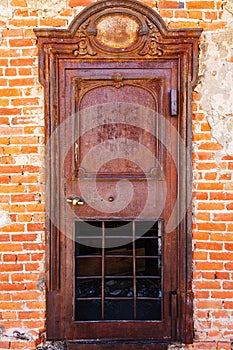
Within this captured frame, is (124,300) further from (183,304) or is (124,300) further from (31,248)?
(31,248)

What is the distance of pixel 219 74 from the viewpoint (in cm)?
289

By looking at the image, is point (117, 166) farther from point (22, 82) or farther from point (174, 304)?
point (174, 304)

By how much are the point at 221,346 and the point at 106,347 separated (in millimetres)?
896

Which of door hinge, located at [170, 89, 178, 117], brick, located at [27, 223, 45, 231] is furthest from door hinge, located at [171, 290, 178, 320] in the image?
door hinge, located at [170, 89, 178, 117]

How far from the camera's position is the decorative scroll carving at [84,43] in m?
2.88

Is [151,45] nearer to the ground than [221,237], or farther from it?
farther from it

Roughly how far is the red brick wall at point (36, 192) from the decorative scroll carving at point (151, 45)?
13cm

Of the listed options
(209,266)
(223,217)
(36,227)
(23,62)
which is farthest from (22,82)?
(209,266)

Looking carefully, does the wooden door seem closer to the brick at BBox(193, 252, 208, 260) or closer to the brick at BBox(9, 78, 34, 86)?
the brick at BBox(193, 252, 208, 260)

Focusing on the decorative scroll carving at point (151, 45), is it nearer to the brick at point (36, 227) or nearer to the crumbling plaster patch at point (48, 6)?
the crumbling plaster patch at point (48, 6)

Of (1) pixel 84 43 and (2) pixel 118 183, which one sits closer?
(1) pixel 84 43

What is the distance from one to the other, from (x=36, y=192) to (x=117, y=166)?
0.66m

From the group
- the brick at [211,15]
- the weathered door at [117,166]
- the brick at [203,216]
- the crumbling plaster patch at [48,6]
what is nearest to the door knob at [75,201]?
the weathered door at [117,166]

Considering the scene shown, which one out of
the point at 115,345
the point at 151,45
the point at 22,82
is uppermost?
the point at 151,45
